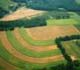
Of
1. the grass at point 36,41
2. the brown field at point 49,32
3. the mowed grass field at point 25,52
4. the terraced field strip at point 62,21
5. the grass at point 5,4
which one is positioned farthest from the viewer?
the grass at point 5,4

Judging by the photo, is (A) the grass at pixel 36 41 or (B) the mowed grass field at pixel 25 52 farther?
(A) the grass at pixel 36 41

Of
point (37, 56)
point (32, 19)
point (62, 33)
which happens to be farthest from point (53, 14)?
point (37, 56)

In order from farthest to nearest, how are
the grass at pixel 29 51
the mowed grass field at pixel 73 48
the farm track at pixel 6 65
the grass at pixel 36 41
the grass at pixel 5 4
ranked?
the grass at pixel 5 4
the grass at pixel 36 41
the mowed grass field at pixel 73 48
the grass at pixel 29 51
the farm track at pixel 6 65

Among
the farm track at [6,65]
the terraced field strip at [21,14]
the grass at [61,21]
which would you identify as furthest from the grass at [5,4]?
the farm track at [6,65]

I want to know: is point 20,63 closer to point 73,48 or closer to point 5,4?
point 73,48

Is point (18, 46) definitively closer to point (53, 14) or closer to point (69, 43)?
point (69, 43)

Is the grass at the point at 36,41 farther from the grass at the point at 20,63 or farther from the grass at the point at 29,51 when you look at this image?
the grass at the point at 20,63

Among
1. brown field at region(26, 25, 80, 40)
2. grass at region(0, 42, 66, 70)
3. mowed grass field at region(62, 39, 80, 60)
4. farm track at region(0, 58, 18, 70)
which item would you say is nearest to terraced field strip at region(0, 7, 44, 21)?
brown field at region(26, 25, 80, 40)
